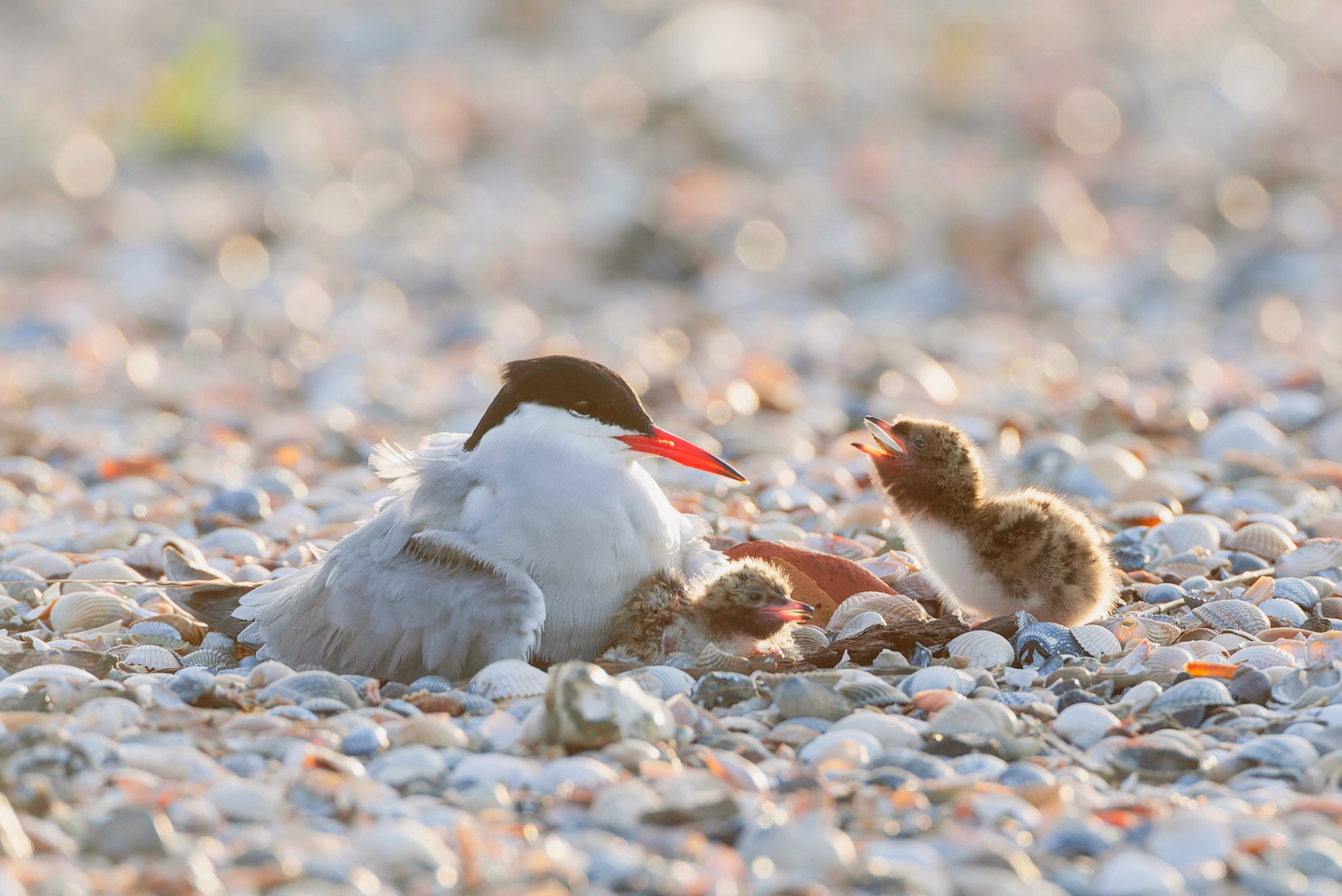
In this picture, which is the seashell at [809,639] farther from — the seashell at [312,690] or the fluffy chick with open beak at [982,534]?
the seashell at [312,690]

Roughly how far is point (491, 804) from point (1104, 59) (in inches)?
543

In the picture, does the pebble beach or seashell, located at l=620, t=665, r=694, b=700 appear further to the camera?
seashell, located at l=620, t=665, r=694, b=700

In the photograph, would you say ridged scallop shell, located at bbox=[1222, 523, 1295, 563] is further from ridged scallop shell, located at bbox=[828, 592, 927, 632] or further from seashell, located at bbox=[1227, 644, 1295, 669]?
ridged scallop shell, located at bbox=[828, 592, 927, 632]

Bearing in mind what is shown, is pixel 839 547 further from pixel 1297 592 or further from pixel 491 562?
pixel 491 562

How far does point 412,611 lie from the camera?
3645 millimetres

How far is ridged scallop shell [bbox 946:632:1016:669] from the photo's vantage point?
3.71 m

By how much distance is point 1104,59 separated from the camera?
15.1 meters

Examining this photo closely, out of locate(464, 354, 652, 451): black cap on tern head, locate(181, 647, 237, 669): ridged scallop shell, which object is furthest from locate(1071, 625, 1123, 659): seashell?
locate(181, 647, 237, 669): ridged scallop shell

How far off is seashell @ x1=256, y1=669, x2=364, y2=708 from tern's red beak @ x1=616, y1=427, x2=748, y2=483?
92 cm

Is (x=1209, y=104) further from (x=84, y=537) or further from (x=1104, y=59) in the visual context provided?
(x=84, y=537)

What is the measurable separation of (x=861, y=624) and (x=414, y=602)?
1.13 m

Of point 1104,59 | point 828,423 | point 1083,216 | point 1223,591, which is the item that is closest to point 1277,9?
point 1104,59

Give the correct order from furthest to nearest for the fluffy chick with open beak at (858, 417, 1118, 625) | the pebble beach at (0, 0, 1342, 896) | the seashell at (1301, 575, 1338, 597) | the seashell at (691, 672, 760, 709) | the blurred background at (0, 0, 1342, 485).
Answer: the blurred background at (0, 0, 1342, 485)
the seashell at (1301, 575, 1338, 597)
the fluffy chick with open beak at (858, 417, 1118, 625)
the seashell at (691, 672, 760, 709)
the pebble beach at (0, 0, 1342, 896)

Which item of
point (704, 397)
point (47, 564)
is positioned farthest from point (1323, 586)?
point (704, 397)
